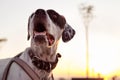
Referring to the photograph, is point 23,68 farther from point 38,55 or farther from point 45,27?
point 45,27

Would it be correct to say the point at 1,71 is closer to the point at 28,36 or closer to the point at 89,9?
the point at 28,36

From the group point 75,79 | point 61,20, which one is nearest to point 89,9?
point 75,79

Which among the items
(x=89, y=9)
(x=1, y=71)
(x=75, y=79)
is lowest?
(x=75, y=79)

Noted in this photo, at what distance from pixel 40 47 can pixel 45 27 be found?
272mm

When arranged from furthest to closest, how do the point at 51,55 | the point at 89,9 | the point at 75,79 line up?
the point at 89,9, the point at 75,79, the point at 51,55

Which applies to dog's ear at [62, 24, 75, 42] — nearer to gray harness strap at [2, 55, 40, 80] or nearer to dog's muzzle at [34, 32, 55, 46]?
dog's muzzle at [34, 32, 55, 46]

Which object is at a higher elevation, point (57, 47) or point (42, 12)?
point (42, 12)

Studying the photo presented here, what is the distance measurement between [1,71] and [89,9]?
20.7 metres

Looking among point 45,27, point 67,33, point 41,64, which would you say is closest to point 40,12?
point 45,27

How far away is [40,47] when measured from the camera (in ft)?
19.1

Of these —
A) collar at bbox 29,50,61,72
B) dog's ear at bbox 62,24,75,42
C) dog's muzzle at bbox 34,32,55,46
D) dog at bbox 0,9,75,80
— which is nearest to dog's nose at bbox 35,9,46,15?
dog at bbox 0,9,75,80

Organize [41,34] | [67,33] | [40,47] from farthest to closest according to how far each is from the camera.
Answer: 1. [67,33]
2. [40,47]
3. [41,34]

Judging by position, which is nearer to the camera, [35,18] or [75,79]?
[35,18]

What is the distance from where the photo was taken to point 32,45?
5824 millimetres
